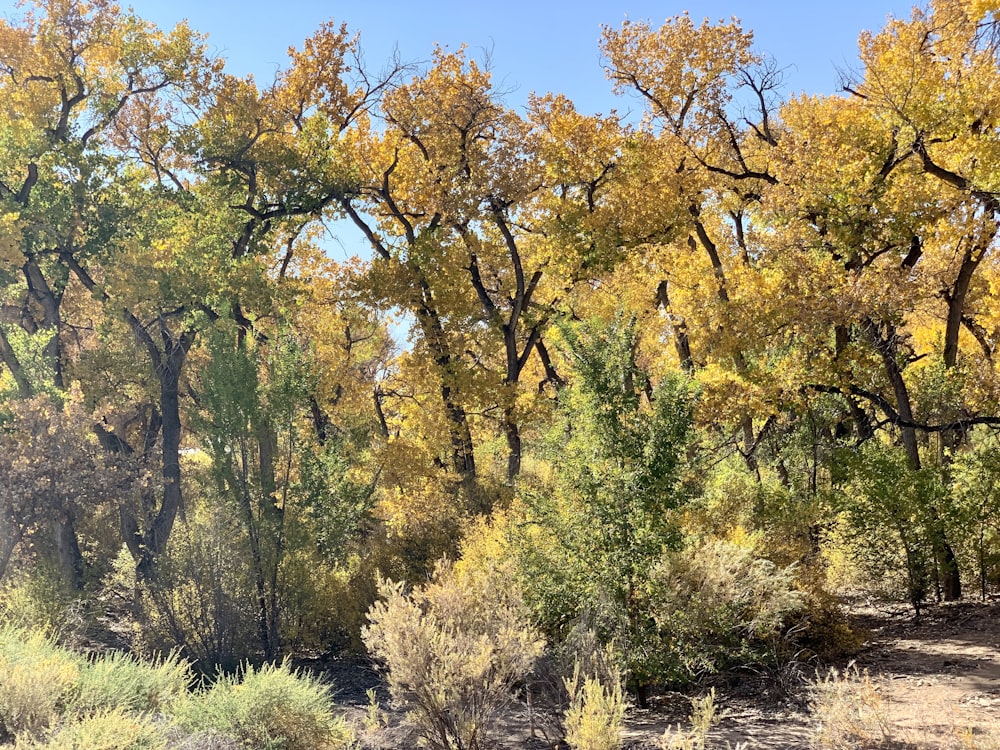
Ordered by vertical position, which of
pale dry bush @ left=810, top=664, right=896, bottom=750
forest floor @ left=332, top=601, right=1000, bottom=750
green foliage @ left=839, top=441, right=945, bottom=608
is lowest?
forest floor @ left=332, top=601, right=1000, bottom=750

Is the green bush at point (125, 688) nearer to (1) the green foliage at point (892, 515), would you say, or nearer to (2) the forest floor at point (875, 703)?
(2) the forest floor at point (875, 703)

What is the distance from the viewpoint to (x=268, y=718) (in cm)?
581

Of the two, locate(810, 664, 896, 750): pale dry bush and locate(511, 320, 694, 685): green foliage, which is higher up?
locate(511, 320, 694, 685): green foliage

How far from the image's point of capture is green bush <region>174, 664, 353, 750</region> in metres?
5.70

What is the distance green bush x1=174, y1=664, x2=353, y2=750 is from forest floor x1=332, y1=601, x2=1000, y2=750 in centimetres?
74

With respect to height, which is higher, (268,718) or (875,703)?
(875,703)

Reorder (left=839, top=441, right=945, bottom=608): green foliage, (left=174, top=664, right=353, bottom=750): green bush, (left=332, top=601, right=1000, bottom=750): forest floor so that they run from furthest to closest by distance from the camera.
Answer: (left=839, top=441, right=945, bottom=608): green foliage < (left=174, top=664, right=353, bottom=750): green bush < (left=332, top=601, right=1000, bottom=750): forest floor

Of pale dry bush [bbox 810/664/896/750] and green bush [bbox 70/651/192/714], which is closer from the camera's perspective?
pale dry bush [bbox 810/664/896/750]

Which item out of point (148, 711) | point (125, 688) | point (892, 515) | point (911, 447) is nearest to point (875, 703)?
point (892, 515)

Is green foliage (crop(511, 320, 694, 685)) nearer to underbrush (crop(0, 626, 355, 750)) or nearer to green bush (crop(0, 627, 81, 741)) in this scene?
underbrush (crop(0, 626, 355, 750))

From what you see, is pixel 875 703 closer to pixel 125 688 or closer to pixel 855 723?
pixel 855 723

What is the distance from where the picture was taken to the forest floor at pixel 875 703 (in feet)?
17.7

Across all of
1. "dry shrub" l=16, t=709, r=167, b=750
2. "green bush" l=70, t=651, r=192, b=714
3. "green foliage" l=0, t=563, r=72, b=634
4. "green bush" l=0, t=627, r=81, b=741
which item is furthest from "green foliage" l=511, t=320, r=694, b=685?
"green foliage" l=0, t=563, r=72, b=634

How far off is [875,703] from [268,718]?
4953 mm
